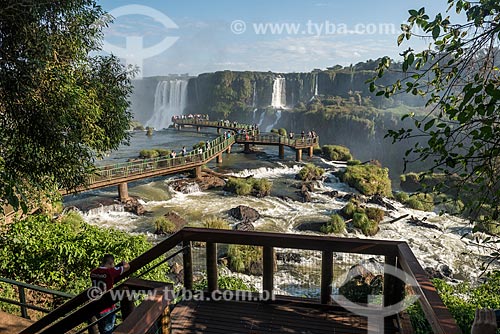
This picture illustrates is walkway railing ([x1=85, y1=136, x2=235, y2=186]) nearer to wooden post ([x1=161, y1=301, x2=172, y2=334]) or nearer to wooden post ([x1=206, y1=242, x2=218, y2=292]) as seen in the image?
wooden post ([x1=206, y1=242, x2=218, y2=292])

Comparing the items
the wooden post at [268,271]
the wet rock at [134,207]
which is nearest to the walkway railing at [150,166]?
the wet rock at [134,207]

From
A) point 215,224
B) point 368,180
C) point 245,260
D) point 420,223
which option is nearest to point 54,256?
point 245,260

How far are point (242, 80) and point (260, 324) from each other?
288 ft

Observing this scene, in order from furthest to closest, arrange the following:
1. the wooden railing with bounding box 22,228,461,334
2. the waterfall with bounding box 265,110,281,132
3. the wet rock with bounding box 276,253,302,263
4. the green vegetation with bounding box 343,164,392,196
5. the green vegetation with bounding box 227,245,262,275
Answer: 1. the waterfall with bounding box 265,110,281,132
2. the green vegetation with bounding box 343,164,392,196
3. the wet rock with bounding box 276,253,302,263
4. the green vegetation with bounding box 227,245,262,275
5. the wooden railing with bounding box 22,228,461,334

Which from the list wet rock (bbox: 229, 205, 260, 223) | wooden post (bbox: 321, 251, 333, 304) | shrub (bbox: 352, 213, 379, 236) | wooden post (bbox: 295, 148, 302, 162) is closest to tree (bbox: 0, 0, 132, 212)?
wooden post (bbox: 321, 251, 333, 304)

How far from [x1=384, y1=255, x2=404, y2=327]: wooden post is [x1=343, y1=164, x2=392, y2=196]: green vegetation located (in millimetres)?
21679

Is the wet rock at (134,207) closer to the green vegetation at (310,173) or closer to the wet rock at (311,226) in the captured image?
the wet rock at (311,226)

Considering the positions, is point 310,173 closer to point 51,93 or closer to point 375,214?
point 375,214

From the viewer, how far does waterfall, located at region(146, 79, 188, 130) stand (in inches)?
2950

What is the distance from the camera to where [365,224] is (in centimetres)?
1798

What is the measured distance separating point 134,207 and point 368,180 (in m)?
16.1

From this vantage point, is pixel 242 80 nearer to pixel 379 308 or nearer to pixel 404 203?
pixel 404 203

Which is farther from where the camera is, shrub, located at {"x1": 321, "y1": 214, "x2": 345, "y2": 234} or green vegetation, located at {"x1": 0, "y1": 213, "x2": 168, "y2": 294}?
shrub, located at {"x1": 321, "y1": 214, "x2": 345, "y2": 234}

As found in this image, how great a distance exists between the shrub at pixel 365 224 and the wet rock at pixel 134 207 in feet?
36.5
